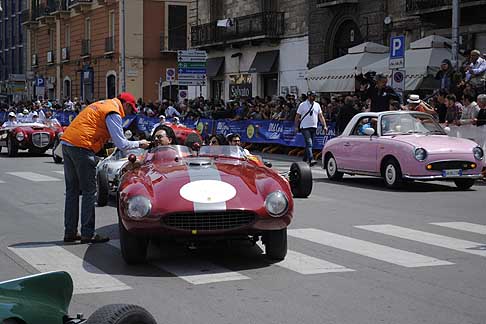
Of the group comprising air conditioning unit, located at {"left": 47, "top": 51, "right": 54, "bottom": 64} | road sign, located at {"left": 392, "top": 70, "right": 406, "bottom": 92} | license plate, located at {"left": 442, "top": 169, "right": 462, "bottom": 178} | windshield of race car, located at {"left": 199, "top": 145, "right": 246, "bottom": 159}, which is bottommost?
license plate, located at {"left": 442, "top": 169, "right": 462, "bottom": 178}

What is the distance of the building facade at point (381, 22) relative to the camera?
27.2 meters

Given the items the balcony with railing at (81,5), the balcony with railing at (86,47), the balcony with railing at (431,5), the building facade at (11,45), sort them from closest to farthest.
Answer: the balcony with railing at (431,5), the balcony with railing at (81,5), the balcony with railing at (86,47), the building facade at (11,45)

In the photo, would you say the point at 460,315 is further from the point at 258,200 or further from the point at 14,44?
the point at 14,44

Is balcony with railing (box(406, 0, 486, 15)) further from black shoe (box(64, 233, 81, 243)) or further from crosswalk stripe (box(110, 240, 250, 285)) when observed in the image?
crosswalk stripe (box(110, 240, 250, 285))

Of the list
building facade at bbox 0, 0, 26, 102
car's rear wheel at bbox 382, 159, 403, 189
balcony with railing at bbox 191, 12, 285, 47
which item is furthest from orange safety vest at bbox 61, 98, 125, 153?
building facade at bbox 0, 0, 26, 102

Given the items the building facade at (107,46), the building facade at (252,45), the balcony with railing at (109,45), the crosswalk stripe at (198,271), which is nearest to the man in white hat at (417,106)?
the crosswalk stripe at (198,271)

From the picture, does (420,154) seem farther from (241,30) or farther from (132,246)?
(241,30)

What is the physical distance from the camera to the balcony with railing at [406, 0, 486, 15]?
2630cm

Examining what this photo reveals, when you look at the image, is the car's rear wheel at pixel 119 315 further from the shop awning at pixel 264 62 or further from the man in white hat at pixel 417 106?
the shop awning at pixel 264 62

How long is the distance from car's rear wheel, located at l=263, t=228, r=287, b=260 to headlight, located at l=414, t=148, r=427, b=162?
7079 mm

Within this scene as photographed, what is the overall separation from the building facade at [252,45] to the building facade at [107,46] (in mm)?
5198

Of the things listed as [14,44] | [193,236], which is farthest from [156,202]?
[14,44]

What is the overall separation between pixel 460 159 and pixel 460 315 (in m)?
9.23

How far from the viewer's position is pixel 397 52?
69.2 feet
